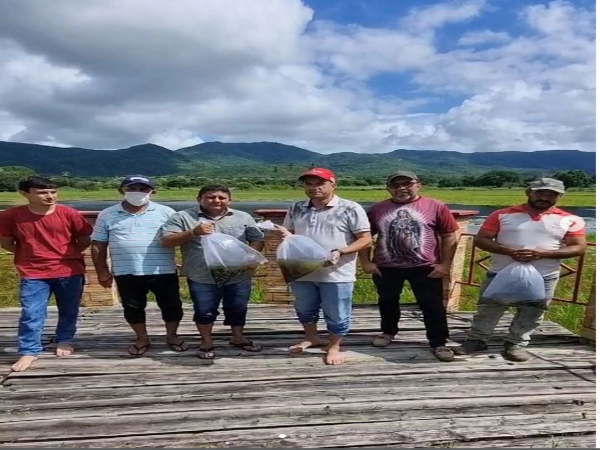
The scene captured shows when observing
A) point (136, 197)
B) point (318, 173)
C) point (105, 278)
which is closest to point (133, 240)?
point (136, 197)

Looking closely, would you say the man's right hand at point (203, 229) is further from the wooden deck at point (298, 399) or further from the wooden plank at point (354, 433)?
the wooden plank at point (354, 433)

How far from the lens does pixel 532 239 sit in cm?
335

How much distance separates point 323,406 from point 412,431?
519mm

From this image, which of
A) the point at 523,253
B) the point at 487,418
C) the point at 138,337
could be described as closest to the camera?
the point at 487,418

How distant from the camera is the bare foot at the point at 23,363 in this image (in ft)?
11.0

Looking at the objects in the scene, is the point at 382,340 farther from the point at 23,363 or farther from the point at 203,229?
the point at 23,363

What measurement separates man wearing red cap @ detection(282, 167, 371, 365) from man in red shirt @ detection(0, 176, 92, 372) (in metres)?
1.54

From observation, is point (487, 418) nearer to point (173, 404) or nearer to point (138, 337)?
point (173, 404)

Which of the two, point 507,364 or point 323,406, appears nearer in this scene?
point 323,406

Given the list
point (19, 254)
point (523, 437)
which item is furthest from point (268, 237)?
point (523, 437)

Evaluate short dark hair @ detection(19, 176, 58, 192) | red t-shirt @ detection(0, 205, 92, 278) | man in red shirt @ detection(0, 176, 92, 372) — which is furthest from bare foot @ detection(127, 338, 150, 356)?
short dark hair @ detection(19, 176, 58, 192)

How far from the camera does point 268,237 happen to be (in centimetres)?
529

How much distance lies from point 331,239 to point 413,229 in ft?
1.91

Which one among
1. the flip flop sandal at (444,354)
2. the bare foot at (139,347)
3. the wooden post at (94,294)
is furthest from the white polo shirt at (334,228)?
the wooden post at (94,294)
